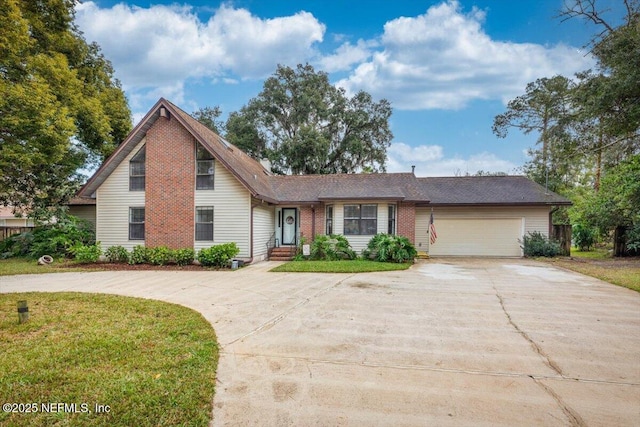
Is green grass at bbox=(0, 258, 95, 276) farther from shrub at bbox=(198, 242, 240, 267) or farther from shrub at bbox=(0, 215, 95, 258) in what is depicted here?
shrub at bbox=(198, 242, 240, 267)

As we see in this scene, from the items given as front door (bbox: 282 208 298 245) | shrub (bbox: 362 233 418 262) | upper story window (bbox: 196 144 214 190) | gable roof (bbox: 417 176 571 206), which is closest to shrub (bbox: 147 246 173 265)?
upper story window (bbox: 196 144 214 190)

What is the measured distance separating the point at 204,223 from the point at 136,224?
2910 millimetres

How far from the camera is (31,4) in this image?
1338 centimetres

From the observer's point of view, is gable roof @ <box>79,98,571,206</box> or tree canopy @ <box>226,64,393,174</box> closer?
gable roof @ <box>79,98,571,206</box>

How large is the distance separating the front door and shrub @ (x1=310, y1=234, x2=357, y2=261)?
76.4 inches

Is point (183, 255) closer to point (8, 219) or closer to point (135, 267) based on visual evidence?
point (135, 267)

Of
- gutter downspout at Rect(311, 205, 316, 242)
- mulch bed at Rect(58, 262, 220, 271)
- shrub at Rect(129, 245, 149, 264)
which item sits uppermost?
gutter downspout at Rect(311, 205, 316, 242)

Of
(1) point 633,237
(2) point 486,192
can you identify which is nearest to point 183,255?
(2) point 486,192

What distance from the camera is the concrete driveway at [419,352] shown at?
281 centimetres

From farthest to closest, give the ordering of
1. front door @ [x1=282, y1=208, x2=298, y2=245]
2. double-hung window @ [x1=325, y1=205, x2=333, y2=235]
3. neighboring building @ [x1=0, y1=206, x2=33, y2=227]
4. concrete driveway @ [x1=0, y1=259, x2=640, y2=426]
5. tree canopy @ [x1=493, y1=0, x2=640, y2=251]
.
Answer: neighboring building @ [x1=0, y1=206, x2=33, y2=227], front door @ [x1=282, y1=208, x2=298, y2=245], double-hung window @ [x1=325, y1=205, x2=333, y2=235], tree canopy @ [x1=493, y1=0, x2=640, y2=251], concrete driveway @ [x1=0, y1=259, x2=640, y2=426]

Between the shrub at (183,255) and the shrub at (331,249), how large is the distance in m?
4.85

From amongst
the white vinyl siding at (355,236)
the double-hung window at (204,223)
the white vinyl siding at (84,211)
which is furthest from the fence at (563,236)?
the white vinyl siding at (84,211)

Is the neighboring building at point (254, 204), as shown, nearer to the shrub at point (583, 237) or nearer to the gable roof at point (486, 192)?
the gable roof at point (486, 192)

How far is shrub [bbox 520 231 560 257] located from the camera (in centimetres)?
1520
